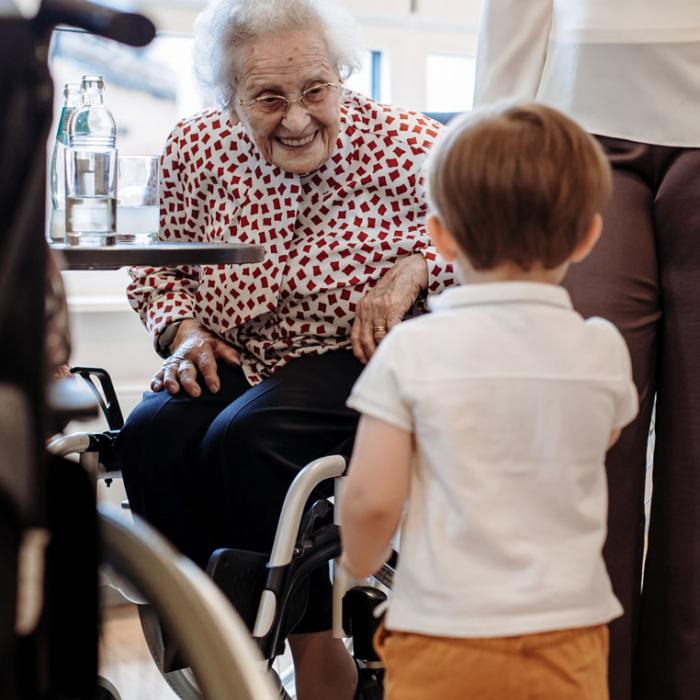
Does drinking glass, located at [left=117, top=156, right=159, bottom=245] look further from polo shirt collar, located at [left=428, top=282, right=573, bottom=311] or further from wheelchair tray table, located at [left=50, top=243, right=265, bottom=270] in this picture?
polo shirt collar, located at [left=428, top=282, right=573, bottom=311]

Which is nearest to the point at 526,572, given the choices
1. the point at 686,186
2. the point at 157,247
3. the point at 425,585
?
the point at 425,585

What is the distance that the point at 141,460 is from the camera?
174 centimetres

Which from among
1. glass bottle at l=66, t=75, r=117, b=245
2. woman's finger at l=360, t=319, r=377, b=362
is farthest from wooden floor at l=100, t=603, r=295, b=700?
glass bottle at l=66, t=75, r=117, b=245

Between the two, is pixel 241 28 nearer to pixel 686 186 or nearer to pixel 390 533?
pixel 686 186

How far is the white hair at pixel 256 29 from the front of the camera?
1.75 m

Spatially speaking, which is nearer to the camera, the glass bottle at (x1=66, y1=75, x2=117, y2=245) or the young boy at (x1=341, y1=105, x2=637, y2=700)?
the young boy at (x1=341, y1=105, x2=637, y2=700)

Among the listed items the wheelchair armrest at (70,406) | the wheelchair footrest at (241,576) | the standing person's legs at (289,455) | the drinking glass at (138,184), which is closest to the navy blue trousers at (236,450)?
the standing person's legs at (289,455)

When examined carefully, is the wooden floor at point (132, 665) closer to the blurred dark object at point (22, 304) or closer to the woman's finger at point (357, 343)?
the woman's finger at point (357, 343)

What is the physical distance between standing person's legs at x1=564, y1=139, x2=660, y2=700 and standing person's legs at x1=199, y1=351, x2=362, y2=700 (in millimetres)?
372

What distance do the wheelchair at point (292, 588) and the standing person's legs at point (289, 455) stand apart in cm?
5

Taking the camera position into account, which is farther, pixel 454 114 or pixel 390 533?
pixel 454 114

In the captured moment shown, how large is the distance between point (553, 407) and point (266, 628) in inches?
24.8

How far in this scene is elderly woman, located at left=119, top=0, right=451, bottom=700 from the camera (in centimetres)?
166

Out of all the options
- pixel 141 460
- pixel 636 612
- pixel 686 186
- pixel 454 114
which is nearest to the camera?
pixel 686 186
